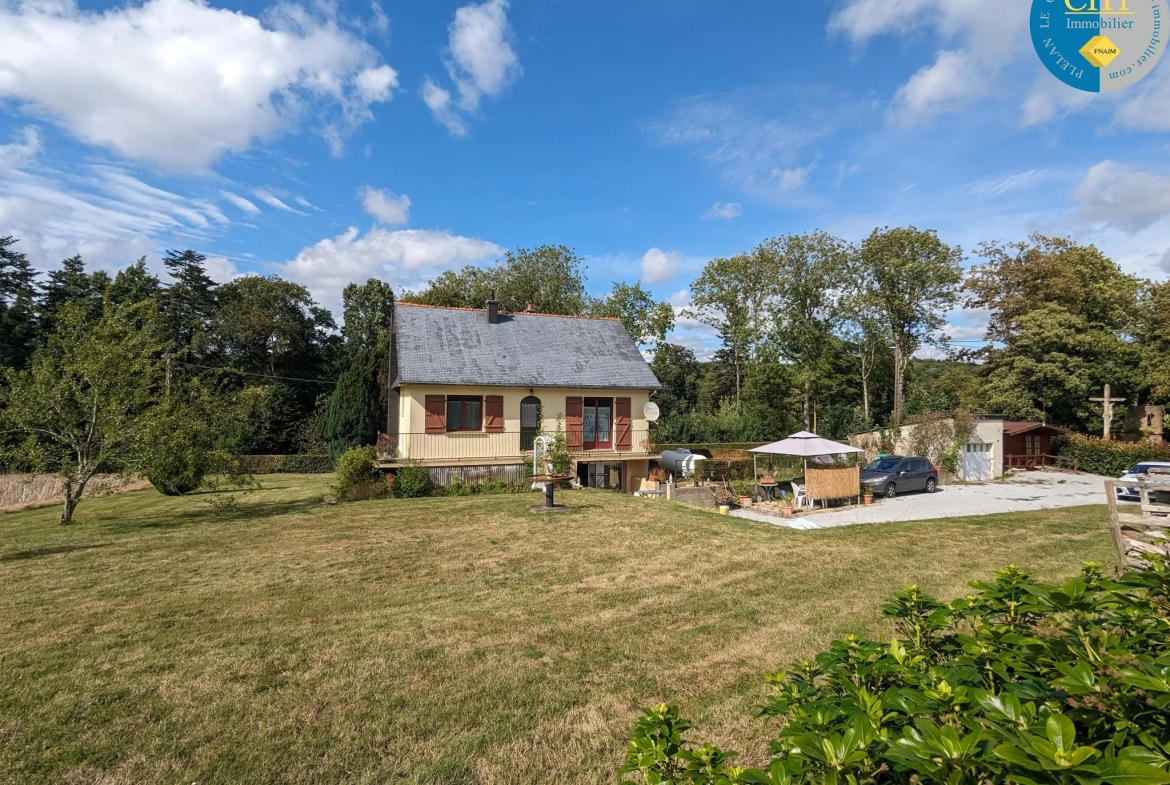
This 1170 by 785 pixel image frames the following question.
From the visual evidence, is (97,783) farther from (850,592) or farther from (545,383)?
(545,383)

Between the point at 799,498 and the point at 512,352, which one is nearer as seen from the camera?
the point at 799,498

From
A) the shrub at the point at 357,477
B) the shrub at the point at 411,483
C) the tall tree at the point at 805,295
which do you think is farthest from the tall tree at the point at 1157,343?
the shrub at the point at 357,477

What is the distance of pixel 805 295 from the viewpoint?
113ft

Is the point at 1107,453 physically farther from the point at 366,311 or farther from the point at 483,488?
the point at 366,311

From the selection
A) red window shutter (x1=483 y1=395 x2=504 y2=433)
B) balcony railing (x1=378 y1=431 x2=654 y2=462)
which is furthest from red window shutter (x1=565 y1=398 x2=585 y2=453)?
red window shutter (x1=483 y1=395 x2=504 y2=433)

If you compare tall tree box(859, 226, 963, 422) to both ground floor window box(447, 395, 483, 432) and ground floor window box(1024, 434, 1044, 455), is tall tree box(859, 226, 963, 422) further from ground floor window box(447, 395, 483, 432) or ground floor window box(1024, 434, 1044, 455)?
ground floor window box(447, 395, 483, 432)

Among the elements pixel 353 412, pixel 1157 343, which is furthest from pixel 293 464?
pixel 1157 343

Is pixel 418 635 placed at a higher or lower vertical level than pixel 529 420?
lower

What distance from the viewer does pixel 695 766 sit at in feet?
4.33

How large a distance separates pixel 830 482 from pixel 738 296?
23.5 meters

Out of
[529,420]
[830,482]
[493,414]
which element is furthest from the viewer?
[529,420]

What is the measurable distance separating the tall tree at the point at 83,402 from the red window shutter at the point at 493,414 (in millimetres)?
8317

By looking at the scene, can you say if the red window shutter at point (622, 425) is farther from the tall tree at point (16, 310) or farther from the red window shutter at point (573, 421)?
the tall tree at point (16, 310)

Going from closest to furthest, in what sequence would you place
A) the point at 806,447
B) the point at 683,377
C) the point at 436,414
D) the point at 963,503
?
the point at 963,503 → the point at 806,447 → the point at 436,414 → the point at 683,377
